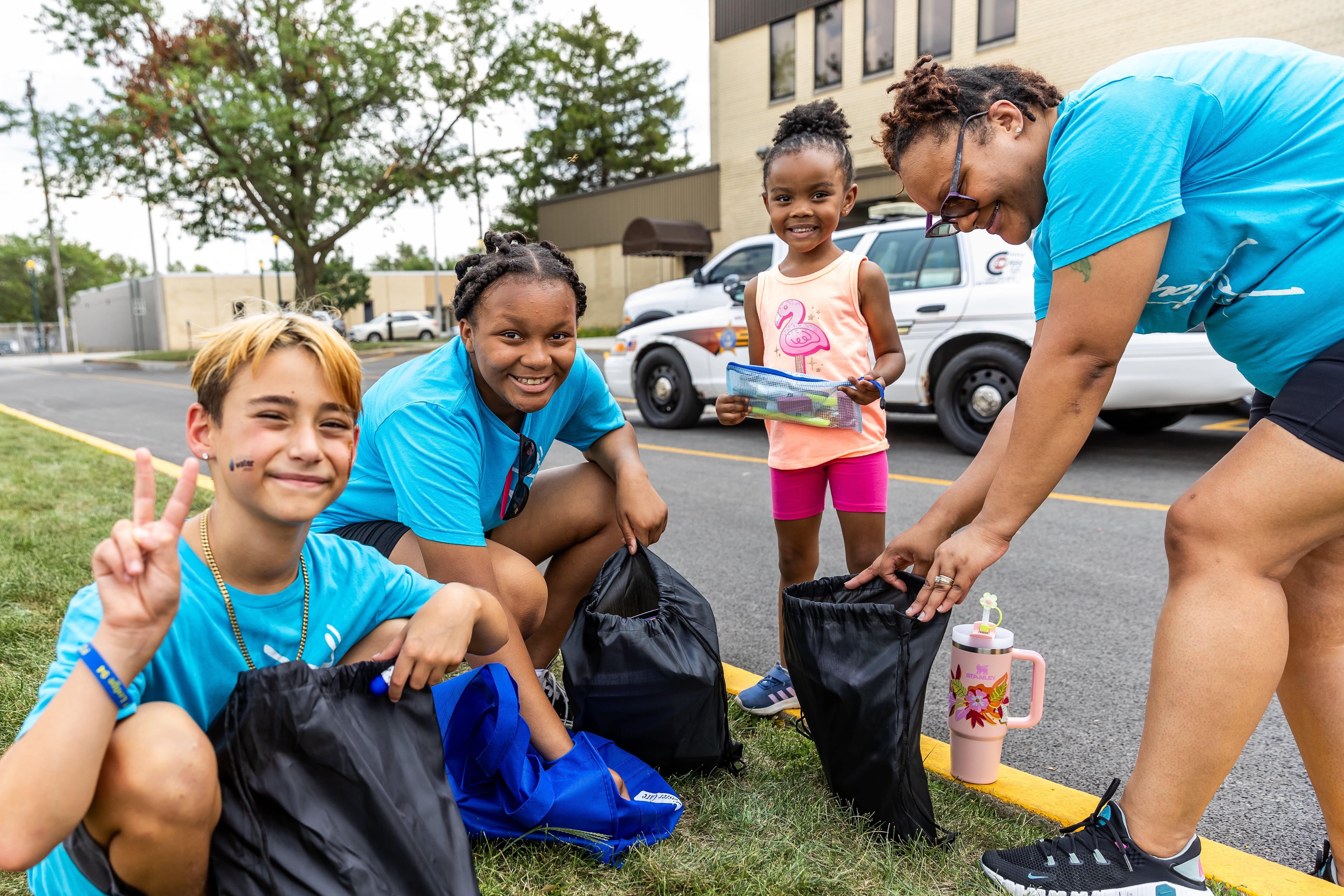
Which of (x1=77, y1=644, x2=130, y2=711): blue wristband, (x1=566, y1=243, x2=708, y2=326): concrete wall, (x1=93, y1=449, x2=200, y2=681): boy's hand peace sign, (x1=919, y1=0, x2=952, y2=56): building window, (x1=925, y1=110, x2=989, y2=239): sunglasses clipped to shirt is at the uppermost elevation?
(x1=919, y1=0, x2=952, y2=56): building window

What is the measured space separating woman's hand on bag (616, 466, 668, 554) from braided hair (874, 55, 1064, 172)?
120cm

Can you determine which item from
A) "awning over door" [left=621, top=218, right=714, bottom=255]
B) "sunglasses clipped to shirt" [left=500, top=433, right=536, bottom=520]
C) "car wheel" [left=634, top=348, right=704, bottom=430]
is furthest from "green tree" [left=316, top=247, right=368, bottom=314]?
"sunglasses clipped to shirt" [left=500, top=433, right=536, bottom=520]

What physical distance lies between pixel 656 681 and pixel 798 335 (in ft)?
4.14

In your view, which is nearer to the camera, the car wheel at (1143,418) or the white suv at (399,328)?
the car wheel at (1143,418)

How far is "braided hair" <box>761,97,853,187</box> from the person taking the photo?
277cm

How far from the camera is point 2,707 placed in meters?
2.44

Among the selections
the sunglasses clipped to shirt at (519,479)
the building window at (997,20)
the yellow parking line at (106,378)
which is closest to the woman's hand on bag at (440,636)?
the sunglasses clipped to shirt at (519,479)

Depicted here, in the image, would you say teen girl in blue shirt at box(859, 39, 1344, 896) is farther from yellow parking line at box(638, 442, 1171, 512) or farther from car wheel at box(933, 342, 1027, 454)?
car wheel at box(933, 342, 1027, 454)

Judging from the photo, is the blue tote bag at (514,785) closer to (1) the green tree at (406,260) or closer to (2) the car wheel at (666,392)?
(2) the car wheel at (666,392)

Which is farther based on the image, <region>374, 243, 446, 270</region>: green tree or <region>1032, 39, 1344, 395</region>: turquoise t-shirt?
<region>374, 243, 446, 270</region>: green tree

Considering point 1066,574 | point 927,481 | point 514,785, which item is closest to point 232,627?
point 514,785

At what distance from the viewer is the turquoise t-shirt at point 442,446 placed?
2145 millimetres

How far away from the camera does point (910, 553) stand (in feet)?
6.79

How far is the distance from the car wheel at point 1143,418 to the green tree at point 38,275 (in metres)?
74.1
